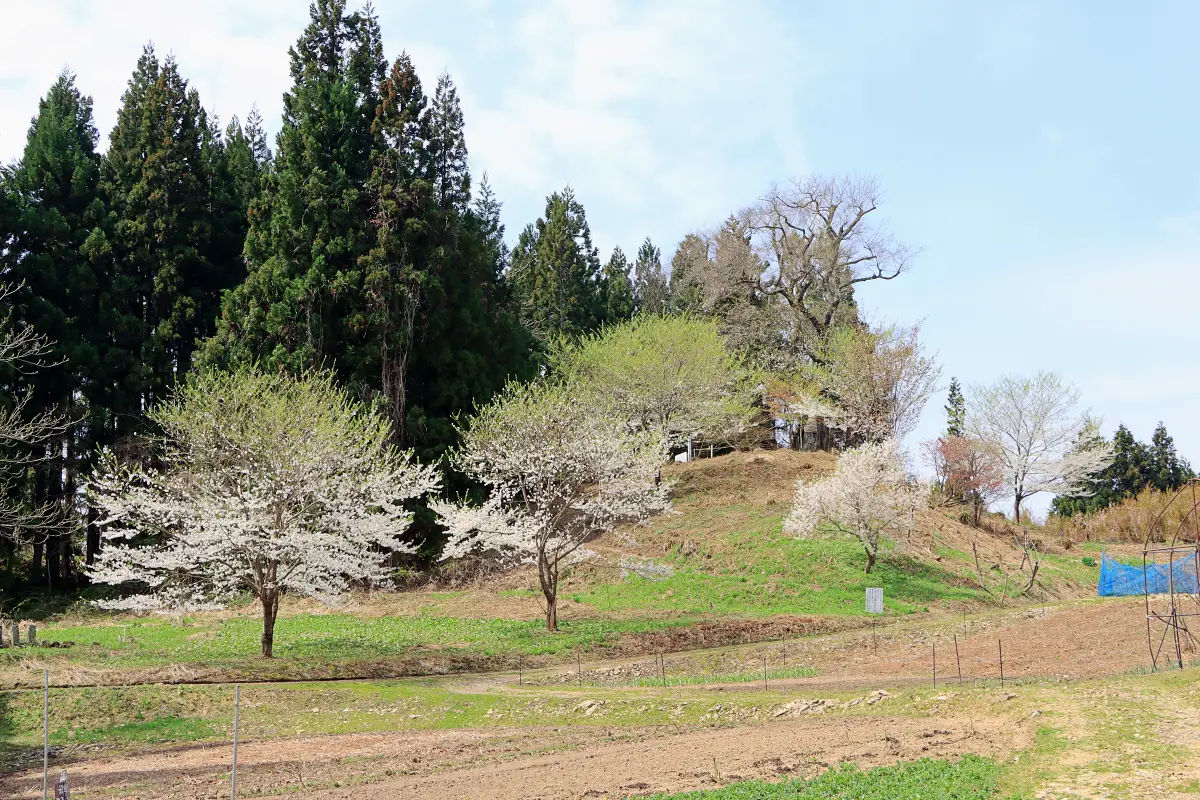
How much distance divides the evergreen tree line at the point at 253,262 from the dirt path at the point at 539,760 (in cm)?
2695

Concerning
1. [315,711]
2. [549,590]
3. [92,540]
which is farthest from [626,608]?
[92,540]

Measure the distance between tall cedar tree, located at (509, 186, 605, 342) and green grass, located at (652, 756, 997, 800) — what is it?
172 ft

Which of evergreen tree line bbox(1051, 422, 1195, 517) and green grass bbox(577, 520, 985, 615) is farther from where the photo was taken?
evergreen tree line bbox(1051, 422, 1195, 517)

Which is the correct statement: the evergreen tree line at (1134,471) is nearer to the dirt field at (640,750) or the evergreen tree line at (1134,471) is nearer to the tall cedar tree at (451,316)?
the tall cedar tree at (451,316)

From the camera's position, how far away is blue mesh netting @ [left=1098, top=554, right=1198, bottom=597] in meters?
37.0

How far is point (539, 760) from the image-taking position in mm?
16344

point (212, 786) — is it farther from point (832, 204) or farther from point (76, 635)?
point (832, 204)

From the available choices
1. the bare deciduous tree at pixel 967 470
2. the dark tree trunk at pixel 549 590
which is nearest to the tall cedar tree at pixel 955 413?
the bare deciduous tree at pixel 967 470

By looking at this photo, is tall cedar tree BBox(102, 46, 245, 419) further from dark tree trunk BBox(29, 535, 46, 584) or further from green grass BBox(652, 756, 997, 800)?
green grass BBox(652, 756, 997, 800)

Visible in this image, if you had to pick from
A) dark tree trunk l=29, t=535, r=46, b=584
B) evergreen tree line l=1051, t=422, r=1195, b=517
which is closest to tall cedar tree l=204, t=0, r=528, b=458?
dark tree trunk l=29, t=535, r=46, b=584

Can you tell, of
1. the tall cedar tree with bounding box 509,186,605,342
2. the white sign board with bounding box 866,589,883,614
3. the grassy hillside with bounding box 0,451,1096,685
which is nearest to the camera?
the grassy hillside with bounding box 0,451,1096,685

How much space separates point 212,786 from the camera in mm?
15477

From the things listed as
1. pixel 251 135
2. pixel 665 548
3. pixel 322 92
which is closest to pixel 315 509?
pixel 665 548

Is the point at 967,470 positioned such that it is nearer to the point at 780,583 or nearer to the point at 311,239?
the point at 780,583
